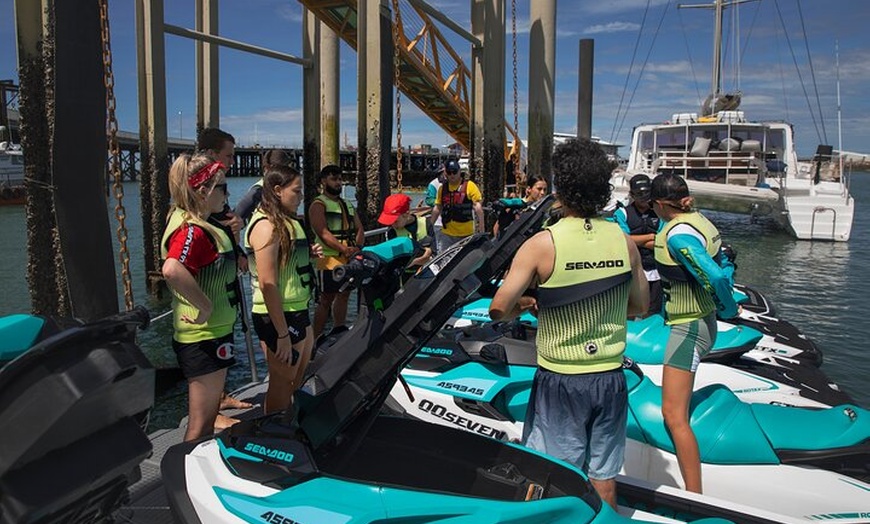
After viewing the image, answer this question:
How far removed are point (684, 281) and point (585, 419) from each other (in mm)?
1161

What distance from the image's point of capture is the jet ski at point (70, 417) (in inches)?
55.7

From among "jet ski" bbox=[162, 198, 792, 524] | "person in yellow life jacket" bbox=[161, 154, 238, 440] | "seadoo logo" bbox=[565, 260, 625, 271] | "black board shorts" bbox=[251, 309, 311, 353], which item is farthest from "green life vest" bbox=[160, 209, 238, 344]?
"seadoo logo" bbox=[565, 260, 625, 271]

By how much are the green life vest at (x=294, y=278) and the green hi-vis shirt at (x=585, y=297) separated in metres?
1.68

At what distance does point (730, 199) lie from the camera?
18.5 m

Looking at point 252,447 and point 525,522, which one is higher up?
point 252,447

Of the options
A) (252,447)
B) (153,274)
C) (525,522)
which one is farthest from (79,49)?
(153,274)

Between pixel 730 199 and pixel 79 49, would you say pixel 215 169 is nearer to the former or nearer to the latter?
pixel 79 49

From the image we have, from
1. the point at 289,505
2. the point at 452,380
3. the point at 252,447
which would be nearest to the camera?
the point at 289,505

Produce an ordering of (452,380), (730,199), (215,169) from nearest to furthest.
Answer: (215,169) → (452,380) → (730,199)

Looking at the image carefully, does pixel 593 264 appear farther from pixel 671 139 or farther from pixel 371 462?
pixel 671 139

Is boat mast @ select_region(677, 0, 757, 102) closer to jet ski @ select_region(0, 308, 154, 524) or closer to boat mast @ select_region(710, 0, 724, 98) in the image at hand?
boat mast @ select_region(710, 0, 724, 98)

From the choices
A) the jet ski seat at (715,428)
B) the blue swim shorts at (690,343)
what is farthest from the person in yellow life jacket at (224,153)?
the blue swim shorts at (690,343)

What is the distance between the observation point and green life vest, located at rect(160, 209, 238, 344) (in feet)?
9.43

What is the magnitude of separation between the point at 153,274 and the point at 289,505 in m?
9.64
